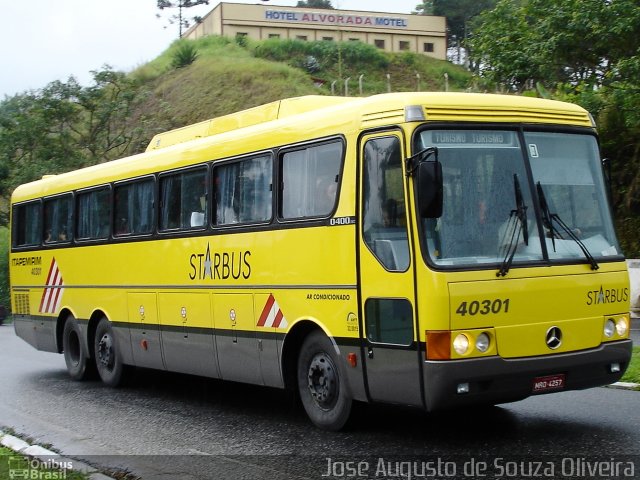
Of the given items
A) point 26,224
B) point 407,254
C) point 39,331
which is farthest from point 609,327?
point 26,224

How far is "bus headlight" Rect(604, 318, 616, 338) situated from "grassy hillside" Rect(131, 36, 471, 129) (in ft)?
162

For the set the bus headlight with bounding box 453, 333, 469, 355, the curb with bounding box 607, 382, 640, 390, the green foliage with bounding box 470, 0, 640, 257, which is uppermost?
the green foliage with bounding box 470, 0, 640, 257

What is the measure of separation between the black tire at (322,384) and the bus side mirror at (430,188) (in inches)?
74.1

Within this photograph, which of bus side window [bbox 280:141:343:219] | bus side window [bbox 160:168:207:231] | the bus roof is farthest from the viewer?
bus side window [bbox 160:168:207:231]

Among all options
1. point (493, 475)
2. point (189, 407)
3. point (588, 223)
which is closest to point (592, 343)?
point (588, 223)

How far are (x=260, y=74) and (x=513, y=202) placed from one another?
60.0 m

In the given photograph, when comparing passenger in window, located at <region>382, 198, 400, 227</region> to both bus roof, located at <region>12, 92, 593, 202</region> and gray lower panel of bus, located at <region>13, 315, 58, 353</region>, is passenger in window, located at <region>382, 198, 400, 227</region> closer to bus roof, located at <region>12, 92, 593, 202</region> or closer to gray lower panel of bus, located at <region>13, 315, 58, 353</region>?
bus roof, located at <region>12, 92, 593, 202</region>

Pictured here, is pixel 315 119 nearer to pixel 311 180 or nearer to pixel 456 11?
pixel 311 180

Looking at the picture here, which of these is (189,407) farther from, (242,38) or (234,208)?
(242,38)

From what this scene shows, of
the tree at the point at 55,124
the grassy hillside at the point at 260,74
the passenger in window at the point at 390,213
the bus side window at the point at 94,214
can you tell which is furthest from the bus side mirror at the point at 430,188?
the grassy hillside at the point at 260,74

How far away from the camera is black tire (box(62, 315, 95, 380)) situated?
14.7 meters

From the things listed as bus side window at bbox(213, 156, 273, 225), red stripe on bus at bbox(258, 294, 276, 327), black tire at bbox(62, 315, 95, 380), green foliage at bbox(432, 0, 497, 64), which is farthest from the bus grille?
green foliage at bbox(432, 0, 497, 64)

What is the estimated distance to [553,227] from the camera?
8.34 m

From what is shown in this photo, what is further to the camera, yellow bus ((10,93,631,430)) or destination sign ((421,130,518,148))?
destination sign ((421,130,518,148))
